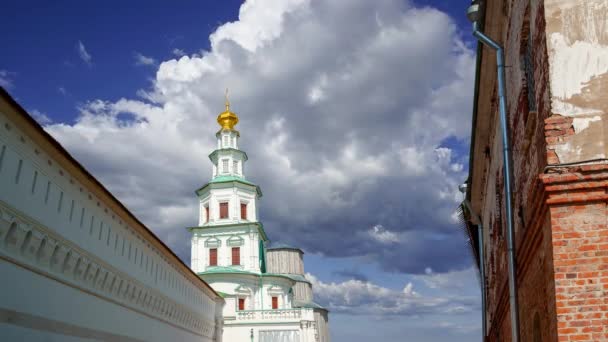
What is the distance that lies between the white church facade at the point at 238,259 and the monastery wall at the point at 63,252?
760 inches

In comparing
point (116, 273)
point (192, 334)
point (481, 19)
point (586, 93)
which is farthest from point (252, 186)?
point (586, 93)

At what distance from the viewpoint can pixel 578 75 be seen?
7168mm

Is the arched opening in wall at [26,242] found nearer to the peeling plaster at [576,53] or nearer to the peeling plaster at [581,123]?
the peeling plaster at [576,53]

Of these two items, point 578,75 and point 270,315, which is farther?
point 270,315

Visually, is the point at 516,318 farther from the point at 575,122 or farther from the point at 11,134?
the point at 11,134

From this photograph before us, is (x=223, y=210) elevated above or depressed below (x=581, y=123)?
above

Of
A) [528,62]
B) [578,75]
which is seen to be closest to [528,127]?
[528,62]

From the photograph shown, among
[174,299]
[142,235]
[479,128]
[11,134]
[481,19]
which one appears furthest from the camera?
[174,299]

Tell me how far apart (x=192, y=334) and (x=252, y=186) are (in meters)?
17.5

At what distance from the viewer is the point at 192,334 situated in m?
36.3

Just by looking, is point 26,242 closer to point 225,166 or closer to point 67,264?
point 67,264

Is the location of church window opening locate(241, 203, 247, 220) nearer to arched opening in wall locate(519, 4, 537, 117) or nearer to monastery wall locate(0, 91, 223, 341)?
monastery wall locate(0, 91, 223, 341)

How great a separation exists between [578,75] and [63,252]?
13408 millimetres

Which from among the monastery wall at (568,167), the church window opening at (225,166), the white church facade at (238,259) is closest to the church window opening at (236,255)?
the white church facade at (238,259)
